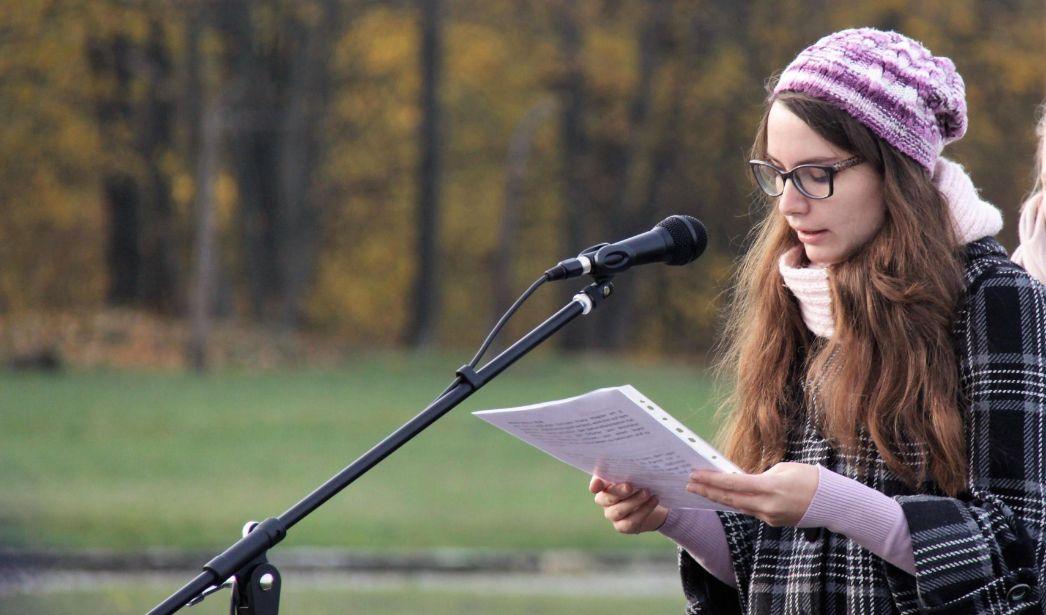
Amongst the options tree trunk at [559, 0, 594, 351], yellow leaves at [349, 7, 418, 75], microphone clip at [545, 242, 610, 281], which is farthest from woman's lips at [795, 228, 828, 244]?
tree trunk at [559, 0, 594, 351]

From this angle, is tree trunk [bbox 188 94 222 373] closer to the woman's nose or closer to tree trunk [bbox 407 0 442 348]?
tree trunk [bbox 407 0 442 348]

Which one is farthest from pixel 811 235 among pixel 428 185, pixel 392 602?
pixel 428 185

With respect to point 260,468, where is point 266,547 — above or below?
below

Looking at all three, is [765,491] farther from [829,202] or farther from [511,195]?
[511,195]

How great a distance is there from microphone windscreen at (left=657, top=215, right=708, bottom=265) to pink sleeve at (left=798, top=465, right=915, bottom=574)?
1.81 feet

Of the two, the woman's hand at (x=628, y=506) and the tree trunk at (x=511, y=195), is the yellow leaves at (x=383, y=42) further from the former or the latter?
the woman's hand at (x=628, y=506)

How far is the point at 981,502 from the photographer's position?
285 centimetres

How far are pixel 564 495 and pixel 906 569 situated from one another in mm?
10615

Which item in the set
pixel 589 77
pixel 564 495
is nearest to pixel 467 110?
pixel 589 77

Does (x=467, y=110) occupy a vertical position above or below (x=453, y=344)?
above

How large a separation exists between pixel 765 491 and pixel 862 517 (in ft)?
0.62

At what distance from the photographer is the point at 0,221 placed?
1179 inches

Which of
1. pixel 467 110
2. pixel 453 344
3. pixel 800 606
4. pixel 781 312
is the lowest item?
pixel 800 606

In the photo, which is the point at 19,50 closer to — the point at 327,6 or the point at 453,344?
the point at 327,6
